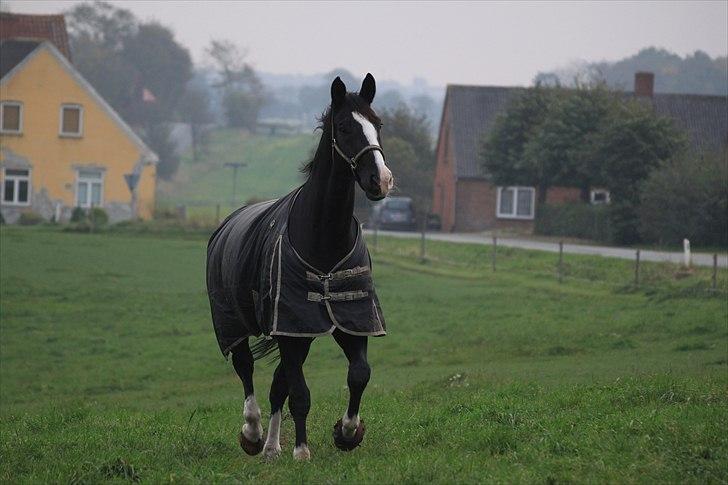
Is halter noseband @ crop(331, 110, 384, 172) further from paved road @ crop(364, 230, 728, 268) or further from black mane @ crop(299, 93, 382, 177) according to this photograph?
paved road @ crop(364, 230, 728, 268)

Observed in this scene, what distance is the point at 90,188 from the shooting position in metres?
69.2

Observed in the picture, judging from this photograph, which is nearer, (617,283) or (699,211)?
(617,283)

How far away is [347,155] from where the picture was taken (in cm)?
927

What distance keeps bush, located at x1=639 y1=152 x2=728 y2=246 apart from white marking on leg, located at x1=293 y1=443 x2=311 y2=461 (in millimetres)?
35464

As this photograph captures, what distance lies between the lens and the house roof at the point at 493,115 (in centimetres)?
6544

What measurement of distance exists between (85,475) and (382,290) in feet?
82.7

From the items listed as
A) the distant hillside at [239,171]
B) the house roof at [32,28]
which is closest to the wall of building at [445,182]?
the house roof at [32,28]

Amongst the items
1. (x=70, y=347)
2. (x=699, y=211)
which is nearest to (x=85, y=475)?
(x=70, y=347)

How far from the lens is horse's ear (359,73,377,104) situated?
9.48 m

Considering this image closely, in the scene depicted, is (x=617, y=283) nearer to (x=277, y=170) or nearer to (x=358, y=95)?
(x=358, y=95)

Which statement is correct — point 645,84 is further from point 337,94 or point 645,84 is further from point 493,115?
point 337,94

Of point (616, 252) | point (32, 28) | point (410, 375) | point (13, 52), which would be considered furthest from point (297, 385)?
point (32, 28)

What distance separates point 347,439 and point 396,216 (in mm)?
57449

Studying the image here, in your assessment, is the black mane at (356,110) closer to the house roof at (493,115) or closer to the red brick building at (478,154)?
the house roof at (493,115)
